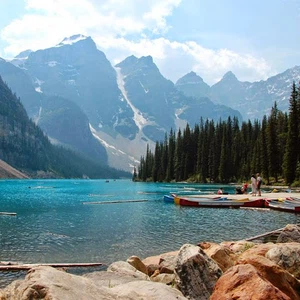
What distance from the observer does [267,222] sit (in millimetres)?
36438

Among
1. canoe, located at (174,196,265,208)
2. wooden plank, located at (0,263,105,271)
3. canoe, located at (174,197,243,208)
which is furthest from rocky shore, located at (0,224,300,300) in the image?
canoe, located at (174,197,243,208)

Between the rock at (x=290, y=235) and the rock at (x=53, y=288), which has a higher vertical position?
the rock at (x=53, y=288)

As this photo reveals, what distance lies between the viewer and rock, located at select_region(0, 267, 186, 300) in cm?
643

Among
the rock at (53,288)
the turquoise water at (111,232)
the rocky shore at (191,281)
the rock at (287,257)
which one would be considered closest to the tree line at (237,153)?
the turquoise water at (111,232)

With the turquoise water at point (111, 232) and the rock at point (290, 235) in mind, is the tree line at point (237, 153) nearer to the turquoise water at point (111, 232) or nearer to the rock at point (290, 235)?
the turquoise water at point (111, 232)

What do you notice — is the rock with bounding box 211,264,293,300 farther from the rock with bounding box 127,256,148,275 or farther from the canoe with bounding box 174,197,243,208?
the canoe with bounding box 174,197,243,208

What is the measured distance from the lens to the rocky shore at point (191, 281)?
6.78 meters

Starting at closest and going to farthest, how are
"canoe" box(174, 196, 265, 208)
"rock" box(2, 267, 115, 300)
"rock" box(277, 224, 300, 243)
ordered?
"rock" box(2, 267, 115, 300) < "rock" box(277, 224, 300, 243) < "canoe" box(174, 196, 265, 208)

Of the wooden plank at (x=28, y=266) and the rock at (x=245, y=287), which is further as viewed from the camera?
the wooden plank at (x=28, y=266)

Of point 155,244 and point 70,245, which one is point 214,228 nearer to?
point 155,244

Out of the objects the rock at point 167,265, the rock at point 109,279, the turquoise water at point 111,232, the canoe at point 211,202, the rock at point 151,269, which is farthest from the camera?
the canoe at point 211,202

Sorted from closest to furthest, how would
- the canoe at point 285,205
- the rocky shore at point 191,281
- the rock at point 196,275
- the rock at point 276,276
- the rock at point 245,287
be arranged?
the rocky shore at point 191,281 → the rock at point 245,287 → the rock at point 276,276 → the rock at point 196,275 → the canoe at point 285,205

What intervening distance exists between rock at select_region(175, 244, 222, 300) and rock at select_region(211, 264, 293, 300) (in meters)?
1.89

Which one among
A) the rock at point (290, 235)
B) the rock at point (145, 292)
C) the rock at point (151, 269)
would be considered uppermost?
the rock at point (145, 292)
